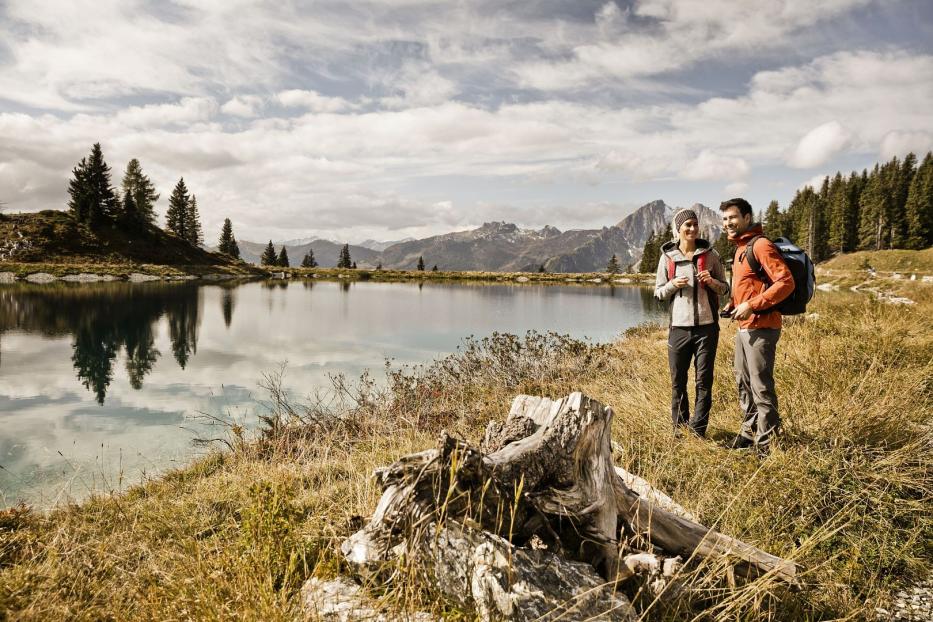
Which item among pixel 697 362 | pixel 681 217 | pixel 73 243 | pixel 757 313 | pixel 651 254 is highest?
pixel 73 243

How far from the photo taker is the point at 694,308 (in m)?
5.22

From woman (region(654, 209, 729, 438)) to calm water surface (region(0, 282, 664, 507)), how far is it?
21.2ft

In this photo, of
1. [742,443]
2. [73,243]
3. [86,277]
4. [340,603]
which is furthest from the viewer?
[73,243]

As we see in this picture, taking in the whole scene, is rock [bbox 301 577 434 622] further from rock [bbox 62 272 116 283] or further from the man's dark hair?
rock [bbox 62 272 116 283]

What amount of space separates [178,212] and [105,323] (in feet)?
236

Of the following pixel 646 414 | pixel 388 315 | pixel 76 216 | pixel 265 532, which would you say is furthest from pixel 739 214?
pixel 76 216

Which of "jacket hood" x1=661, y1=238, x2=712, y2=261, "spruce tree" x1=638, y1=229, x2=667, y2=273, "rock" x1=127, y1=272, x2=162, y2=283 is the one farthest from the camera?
"spruce tree" x1=638, y1=229, x2=667, y2=273

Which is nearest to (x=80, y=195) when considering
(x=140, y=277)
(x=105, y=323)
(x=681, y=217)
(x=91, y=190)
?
(x=91, y=190)

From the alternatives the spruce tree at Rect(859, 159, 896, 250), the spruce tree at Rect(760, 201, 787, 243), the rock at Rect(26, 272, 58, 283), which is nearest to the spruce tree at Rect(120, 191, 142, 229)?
the rock at Rect(26, 272, 58, 283)

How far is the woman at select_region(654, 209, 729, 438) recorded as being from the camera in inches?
204

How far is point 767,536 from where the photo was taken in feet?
10.4

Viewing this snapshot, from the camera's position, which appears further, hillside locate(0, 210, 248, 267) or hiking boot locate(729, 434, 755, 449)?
hillside locate(0, 210, 248, 267)

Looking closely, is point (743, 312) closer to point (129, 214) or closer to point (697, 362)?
point (697, 362)

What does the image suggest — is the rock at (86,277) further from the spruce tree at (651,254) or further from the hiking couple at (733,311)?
the spruce tree at (651,254)
